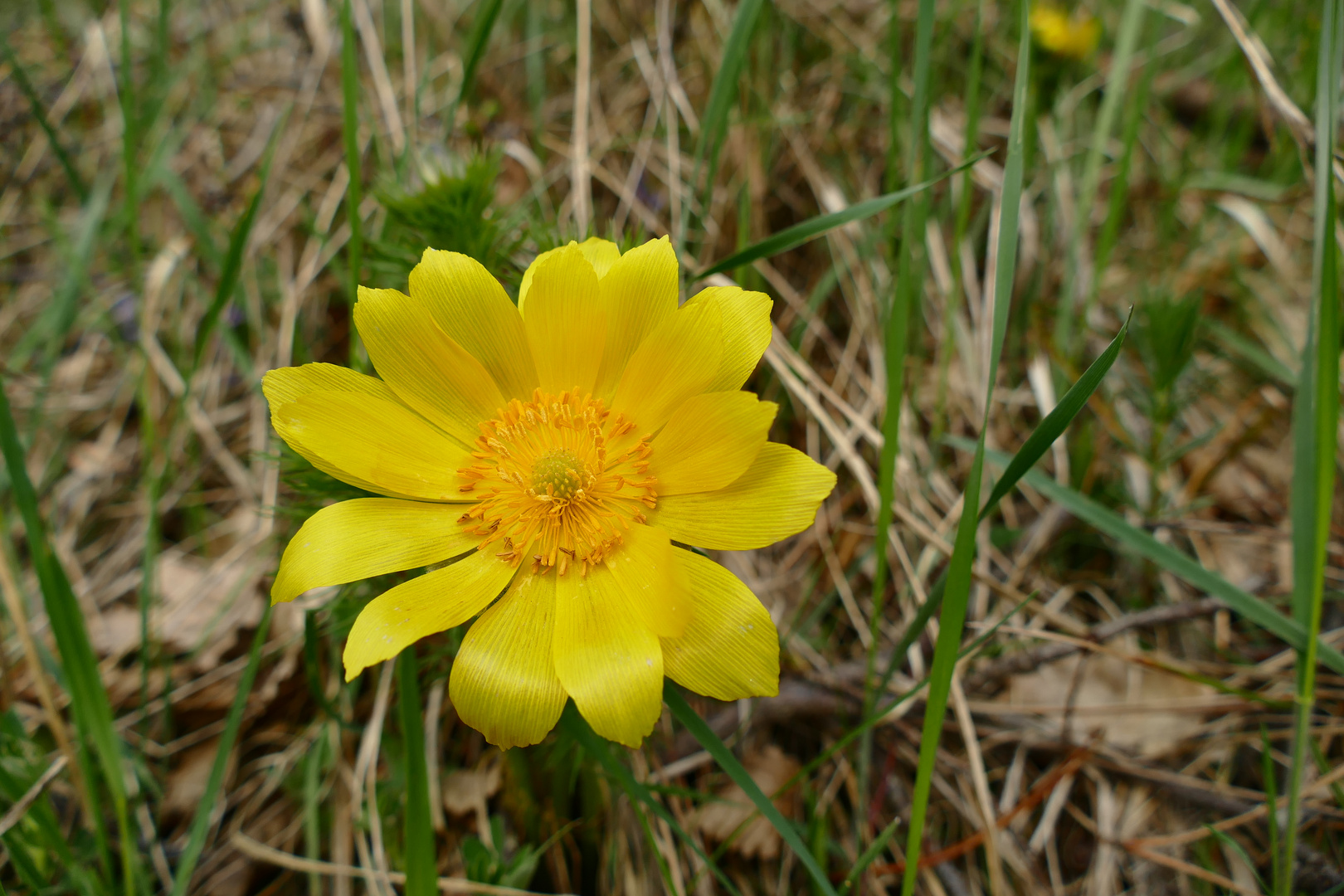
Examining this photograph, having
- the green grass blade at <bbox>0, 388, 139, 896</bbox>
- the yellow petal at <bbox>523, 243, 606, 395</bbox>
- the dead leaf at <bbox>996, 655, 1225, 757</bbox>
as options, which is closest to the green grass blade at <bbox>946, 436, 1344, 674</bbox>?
the dead leaf at <bbox>996, 655, 1225, 757</bbox>

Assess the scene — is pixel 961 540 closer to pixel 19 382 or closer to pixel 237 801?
pixel 237 801

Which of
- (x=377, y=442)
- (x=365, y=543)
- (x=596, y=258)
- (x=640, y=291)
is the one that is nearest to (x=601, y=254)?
(x=596, y=258)

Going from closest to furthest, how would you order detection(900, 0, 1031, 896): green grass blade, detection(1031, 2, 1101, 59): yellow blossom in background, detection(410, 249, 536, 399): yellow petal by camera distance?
detection(900, 0, 1031, 896): green grass blade, detection(410, 249, 536, 399): yellow petal, detection(1031, 2, 1101, 59): yellow blossom in background

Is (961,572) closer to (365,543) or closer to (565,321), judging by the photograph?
(565,321)

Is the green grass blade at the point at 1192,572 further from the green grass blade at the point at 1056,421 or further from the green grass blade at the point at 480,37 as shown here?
the green grass blade at the point at 480,37

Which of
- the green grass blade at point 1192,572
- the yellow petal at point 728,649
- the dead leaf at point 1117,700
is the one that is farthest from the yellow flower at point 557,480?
the dead leaf at point 1117,700

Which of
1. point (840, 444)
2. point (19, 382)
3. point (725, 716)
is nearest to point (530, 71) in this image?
point (840, 444)

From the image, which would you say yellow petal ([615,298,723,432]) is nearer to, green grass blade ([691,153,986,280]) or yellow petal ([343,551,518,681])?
green grass blade ([691,153,986,280])
